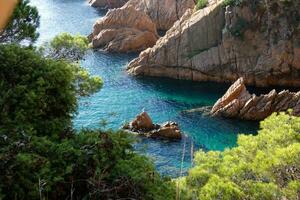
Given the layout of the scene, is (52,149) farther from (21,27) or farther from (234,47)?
(234,47)

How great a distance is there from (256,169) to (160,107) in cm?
2519

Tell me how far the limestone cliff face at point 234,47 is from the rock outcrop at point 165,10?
1584cm

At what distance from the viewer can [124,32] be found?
5850cm

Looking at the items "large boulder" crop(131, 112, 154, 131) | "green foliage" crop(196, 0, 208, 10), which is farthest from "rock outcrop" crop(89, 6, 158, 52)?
"large boulder" crop(131, 112, 154, 131)

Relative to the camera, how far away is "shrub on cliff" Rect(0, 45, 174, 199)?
8.75 m

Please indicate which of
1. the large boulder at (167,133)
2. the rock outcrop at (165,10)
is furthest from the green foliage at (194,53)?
the rock outcrop at (165,10)

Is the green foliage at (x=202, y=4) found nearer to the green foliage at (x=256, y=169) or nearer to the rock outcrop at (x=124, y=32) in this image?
the rock outcrop at (x=124, y=32)

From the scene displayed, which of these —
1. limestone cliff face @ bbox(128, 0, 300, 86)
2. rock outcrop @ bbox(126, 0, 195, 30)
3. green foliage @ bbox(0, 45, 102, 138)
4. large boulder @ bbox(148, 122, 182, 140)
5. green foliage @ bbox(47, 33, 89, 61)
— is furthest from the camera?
rock outcrop @ bbox(126, 0, 195, 30)

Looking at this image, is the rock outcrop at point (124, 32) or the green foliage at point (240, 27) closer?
the green foliage at point (240, 27)

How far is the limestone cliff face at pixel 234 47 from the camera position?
1829 inches

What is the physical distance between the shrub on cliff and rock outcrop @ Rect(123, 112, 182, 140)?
20838mm

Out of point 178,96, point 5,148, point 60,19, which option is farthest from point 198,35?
point 5,148

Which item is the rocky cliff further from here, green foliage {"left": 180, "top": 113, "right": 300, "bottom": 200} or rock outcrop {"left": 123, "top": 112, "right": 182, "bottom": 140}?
green foliage {"left": 180, "top": 113, "right": 300, "bottom": 200}

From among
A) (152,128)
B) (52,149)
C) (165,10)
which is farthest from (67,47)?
(165,10)
